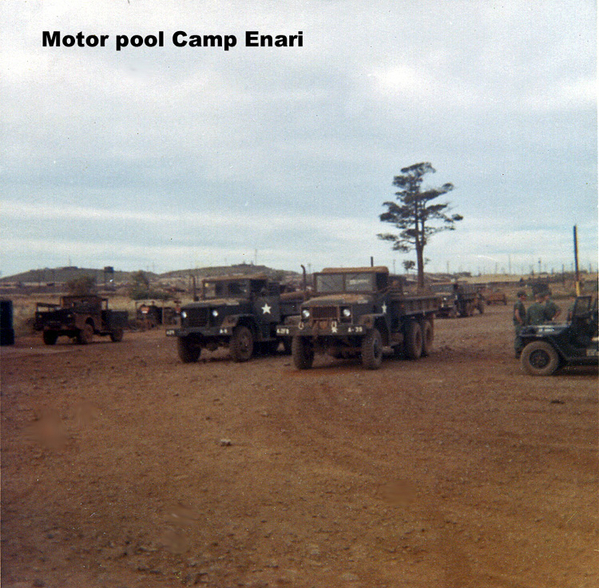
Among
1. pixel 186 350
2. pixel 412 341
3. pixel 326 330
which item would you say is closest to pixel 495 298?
pixel 412 341

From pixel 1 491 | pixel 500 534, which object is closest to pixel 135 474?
pixel 1 491

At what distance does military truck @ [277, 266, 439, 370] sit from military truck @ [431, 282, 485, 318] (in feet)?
62.8

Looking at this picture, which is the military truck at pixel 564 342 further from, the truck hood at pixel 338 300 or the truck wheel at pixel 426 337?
the truck wheel at pixel 426 337

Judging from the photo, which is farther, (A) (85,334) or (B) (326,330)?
(A) (85,334)

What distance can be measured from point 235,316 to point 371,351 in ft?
11.9

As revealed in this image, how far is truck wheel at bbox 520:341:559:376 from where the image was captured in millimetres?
10867

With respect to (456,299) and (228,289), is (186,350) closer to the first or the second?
(228,289)

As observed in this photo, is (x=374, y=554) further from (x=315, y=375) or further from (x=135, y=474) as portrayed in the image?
(x=315, y=375)

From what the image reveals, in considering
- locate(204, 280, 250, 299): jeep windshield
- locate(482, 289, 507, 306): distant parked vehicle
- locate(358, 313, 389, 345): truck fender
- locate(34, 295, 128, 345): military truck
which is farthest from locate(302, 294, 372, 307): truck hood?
locate(482, 289, 507, 306): distant parked vehicle

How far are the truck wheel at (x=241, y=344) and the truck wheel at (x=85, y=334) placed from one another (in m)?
9.52

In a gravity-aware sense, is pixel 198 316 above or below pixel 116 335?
above

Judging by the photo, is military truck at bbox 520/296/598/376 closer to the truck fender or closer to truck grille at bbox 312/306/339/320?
the truck fender

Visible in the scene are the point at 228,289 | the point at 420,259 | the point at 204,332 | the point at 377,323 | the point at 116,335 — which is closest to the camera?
the point at 377,323

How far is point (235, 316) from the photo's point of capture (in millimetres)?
14648
